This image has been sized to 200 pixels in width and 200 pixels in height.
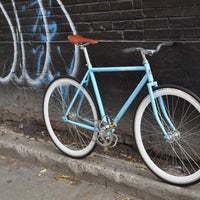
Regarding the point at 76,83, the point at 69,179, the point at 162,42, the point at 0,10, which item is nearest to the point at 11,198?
the point at 69,179

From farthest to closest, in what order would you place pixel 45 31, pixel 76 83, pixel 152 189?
pixel 45 31, pixel 76 83, pixel 152 189

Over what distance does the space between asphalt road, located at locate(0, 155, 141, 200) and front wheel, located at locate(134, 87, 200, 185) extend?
1.72 ft

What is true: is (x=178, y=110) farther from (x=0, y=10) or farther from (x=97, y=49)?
(x=0, y=10)

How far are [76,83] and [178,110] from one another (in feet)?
3.79

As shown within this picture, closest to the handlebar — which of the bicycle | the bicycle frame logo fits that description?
the bicycle

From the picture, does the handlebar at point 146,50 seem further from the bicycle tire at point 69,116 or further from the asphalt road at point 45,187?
the asphalt road at point 45,187

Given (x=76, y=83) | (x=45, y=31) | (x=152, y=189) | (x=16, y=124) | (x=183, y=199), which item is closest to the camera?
(x=183, y=199)

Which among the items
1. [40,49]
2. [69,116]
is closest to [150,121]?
[69,116]

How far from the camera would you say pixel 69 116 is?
352 cm

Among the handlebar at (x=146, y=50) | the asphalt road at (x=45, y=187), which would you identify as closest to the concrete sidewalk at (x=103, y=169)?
the asphalt road at (x=45, y=187)

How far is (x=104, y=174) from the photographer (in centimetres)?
320

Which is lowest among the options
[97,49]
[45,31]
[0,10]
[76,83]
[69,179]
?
[69,179]

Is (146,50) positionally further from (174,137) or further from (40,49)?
(40,49)

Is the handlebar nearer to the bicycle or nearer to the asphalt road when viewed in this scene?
the bicycle
